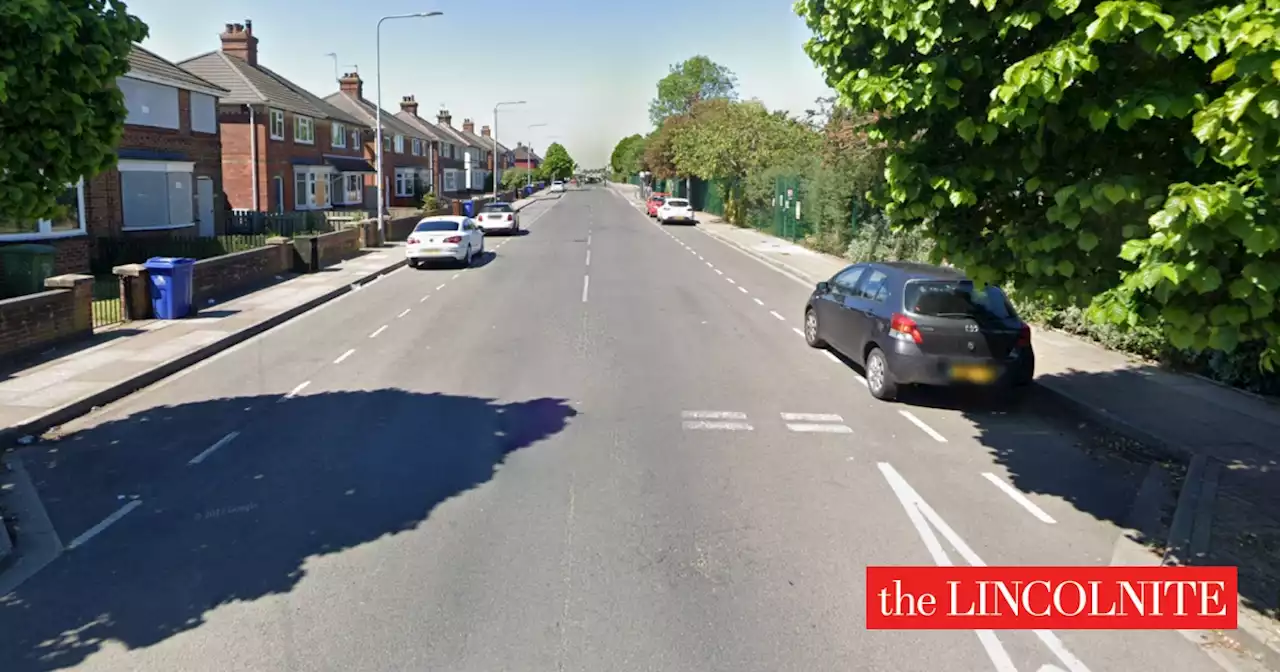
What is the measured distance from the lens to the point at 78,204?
2152cm

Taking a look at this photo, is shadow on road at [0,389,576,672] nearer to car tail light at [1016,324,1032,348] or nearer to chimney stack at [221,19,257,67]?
car tail light at [1016,324,1032,348]

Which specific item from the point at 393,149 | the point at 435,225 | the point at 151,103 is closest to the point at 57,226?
the point at 151,103

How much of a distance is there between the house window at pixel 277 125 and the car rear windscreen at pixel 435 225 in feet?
57.6

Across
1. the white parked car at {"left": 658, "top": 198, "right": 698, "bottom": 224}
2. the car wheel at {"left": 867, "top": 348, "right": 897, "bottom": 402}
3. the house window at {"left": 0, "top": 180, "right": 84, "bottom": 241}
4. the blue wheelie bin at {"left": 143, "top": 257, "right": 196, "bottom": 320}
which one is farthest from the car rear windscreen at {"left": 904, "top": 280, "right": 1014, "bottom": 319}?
the white parked car at {"left": 658, "top": 198, "right": 698, "bottom": 224}

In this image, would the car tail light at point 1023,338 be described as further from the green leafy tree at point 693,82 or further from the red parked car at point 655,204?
the green leafy tree at point 693,82

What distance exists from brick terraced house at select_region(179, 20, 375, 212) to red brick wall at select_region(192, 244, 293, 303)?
16.2m

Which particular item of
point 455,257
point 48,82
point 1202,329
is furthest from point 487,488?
point 455,257

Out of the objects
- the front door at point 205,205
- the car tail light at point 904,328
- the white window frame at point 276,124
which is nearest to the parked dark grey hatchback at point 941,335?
the car tail light at point 904,328

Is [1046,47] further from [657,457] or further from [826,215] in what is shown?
[826,215]

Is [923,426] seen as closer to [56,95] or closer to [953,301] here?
[953,301]

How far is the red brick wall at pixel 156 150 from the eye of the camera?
22875 millimetres

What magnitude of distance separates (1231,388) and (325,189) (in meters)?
44.3

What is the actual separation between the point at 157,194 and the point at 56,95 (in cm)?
2231

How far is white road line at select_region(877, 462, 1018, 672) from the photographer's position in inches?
185
